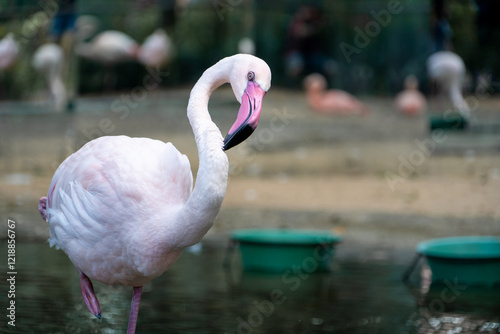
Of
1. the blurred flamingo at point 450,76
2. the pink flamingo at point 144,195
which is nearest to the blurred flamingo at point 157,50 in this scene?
the blurred flamingo at point 450,76

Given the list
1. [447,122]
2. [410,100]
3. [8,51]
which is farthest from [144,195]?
[410,100]

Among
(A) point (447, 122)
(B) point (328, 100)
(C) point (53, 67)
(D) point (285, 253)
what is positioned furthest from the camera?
(B) point (328, 100)

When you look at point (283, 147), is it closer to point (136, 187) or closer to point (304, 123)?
point (304, 123)

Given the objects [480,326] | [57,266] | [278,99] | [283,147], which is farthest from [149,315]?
[278,99]

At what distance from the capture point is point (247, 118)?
10.2 ft

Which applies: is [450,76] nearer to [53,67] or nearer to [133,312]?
[53,67]

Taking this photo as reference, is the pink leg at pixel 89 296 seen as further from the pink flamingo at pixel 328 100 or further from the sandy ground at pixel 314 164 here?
the pink flamingo at pixel 328 100

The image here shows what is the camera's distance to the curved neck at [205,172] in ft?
10.6

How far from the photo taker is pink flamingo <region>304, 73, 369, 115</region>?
12.1m

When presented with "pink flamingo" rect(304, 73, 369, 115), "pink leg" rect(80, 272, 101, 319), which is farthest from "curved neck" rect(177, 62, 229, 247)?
"pink flamingo" rect(304, 73, 369, 115)

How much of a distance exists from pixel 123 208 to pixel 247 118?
79cm

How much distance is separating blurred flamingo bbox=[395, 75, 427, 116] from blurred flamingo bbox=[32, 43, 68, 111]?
504 centimetres

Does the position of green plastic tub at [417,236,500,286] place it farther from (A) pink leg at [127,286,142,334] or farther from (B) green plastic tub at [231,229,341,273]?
(A) pink leg at [127,286,142,334]

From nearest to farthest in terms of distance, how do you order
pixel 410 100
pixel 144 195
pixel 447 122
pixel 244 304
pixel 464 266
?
1. pixel 144 195
2. pixel 244 304
3. pixel 464 266
4. pixel 447 122
5. pixel 410 100
